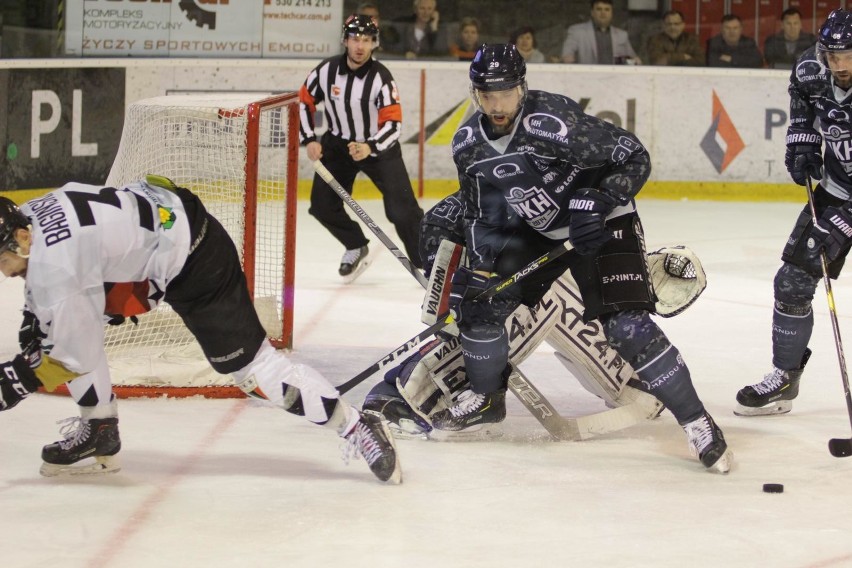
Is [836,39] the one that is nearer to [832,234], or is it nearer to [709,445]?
[832,234]

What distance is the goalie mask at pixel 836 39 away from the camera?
342 cm

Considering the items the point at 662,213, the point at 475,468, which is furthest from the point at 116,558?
the point at 662,213

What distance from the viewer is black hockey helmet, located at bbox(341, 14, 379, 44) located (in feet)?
19.1

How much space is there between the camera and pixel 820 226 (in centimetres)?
366

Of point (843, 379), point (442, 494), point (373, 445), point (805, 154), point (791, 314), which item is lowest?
point (442, 494)

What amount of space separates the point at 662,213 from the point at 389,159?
9.18ft

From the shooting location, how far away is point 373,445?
305cm

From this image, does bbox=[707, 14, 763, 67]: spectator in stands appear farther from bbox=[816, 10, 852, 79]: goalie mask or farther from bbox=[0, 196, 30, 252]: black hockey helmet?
bbox=[0, 196, 30, 252]: black hockey helmet

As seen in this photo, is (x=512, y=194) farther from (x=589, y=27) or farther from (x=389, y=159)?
(x=589, y=27)

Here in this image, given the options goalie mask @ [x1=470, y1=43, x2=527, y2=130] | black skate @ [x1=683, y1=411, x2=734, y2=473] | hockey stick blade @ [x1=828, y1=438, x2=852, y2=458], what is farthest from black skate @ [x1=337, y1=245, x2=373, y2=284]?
hockey stick blade @ [x1=828, y1=438, x2=852, y2=458]

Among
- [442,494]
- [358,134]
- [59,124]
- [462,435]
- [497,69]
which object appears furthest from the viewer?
[59,124]

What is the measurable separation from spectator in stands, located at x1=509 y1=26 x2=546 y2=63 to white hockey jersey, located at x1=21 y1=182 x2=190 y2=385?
586 cm

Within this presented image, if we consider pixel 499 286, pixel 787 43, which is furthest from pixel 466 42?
pixel 499 286

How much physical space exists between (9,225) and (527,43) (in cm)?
627
